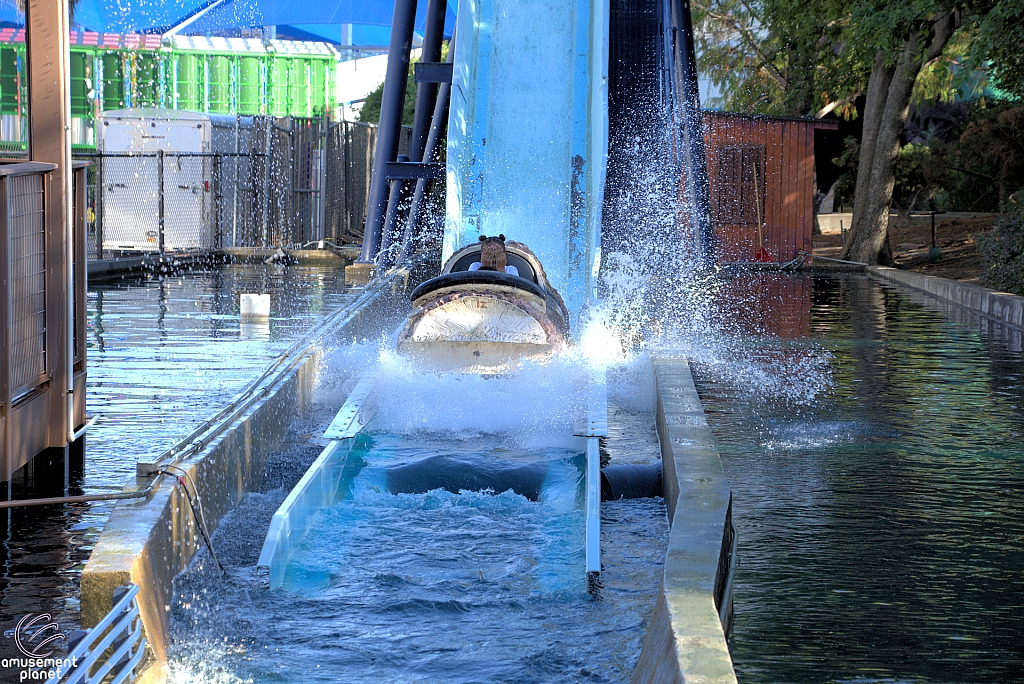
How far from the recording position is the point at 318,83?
120 feet

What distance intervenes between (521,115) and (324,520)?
377 inches

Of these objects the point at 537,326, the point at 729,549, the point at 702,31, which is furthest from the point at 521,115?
the point at 702,31

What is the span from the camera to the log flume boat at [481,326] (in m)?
9.42

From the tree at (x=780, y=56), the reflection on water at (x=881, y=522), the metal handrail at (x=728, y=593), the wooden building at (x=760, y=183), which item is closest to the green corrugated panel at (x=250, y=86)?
the tree at (x=780, y=56)

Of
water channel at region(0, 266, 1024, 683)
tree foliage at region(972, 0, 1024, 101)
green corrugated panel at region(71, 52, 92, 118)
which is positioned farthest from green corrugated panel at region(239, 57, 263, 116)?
water channel at region(0, 266, 1024, 683)

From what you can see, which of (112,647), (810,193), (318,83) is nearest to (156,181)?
(810,193)

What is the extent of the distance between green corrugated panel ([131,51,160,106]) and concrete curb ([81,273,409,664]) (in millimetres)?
27963

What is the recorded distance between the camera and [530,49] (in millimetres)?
16094

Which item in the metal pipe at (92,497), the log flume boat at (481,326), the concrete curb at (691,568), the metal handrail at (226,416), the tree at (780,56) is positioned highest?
the tree at (780,56)

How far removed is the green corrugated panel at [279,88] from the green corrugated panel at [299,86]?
17 cm

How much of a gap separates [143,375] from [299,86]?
2782cm

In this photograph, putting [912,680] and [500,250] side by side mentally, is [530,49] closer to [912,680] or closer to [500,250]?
[500,250]

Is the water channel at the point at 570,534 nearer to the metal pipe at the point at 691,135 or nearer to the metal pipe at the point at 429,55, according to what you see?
the metal pipe at the point at 691,135

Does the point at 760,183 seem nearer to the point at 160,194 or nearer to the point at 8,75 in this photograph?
the point at 160,194
